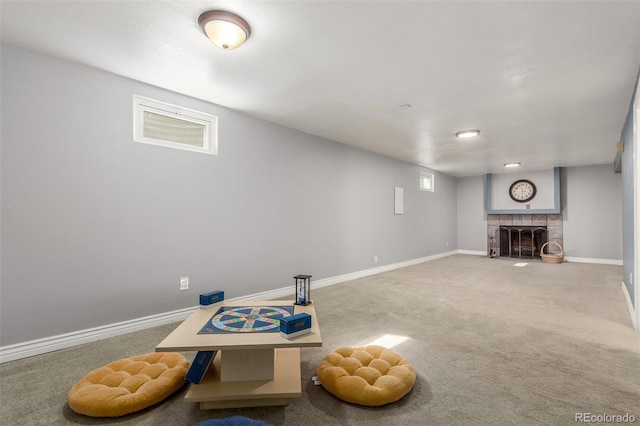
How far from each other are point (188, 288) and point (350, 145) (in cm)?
359

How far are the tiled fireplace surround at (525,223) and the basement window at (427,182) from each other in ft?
7.56

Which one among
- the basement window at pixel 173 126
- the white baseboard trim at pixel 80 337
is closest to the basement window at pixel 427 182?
the basement window at pixel 173 126

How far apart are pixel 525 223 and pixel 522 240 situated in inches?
19.4

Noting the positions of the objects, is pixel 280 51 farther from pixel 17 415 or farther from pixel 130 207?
pixel 17 415

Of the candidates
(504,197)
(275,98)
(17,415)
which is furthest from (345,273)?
(504,197)

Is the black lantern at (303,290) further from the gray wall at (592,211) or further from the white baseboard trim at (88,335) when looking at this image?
the gray wall at (592,211)

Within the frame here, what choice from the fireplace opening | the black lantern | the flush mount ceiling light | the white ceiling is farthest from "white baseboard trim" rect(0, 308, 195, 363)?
the fireplace opening

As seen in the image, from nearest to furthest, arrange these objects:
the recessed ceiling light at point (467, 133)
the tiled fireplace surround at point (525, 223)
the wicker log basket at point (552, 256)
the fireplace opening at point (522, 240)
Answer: the recessed ceiling light at point (467, 133) → the wicker log basket at point (552, 256) → the tiled fireplace surround at point (525, 223) → the fireplace opening at point (522, 240)

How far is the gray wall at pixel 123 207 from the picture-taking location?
7.88ft

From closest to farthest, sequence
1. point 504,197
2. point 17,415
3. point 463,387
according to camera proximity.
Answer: point 17,415 → point 463,387 → point 504,197

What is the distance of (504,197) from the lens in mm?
8781

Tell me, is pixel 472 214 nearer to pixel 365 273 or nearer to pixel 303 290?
pixel 365 273

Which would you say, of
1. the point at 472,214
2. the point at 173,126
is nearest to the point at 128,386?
the point at 173,126

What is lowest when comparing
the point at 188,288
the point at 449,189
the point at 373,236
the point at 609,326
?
the point at 609,326
